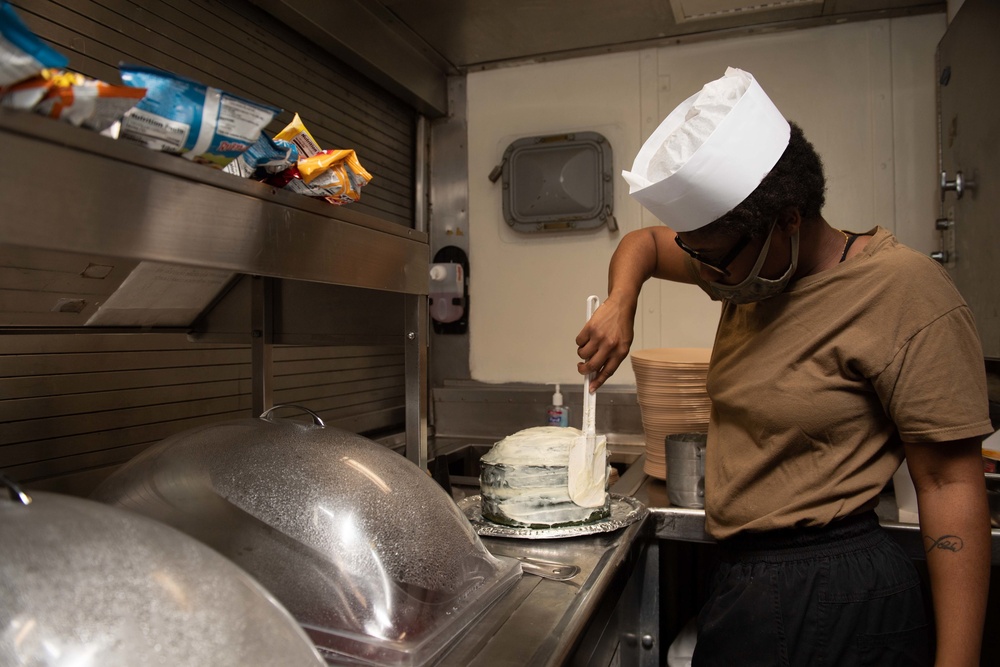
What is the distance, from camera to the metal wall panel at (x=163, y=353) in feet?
5.02

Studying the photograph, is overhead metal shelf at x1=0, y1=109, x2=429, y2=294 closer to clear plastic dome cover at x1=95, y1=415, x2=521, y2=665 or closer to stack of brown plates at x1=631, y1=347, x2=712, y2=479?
clear plastic dome cover at x1=95, y1=415, x2=521, y2=665

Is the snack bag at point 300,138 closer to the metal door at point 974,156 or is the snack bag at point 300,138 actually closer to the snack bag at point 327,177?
the snack bag at point 327,177

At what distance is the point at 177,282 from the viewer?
4.66 ft

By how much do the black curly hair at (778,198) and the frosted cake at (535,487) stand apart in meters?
0.55

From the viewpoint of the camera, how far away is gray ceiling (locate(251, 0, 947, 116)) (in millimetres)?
2561

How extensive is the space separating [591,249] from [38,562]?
2.70 metres

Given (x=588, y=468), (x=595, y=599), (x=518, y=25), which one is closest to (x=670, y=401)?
(x=588, y=468)

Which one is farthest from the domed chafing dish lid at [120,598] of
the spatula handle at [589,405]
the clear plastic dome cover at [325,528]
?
the spatula handle at [589,405]

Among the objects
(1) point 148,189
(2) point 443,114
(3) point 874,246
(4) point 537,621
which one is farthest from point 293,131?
(2) point 443,114

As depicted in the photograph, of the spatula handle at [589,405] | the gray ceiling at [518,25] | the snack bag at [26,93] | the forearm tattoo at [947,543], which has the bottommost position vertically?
the forearm tattoo at [947,543]

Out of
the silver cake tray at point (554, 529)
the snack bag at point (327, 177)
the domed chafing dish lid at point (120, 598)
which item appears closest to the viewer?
the domed chafing dish lid at point (120, 598)

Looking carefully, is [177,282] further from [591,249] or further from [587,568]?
[591,249]

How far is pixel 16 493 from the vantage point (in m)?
0.62

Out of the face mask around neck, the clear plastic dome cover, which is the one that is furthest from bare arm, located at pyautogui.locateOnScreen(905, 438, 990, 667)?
the clear plastic dome cover
